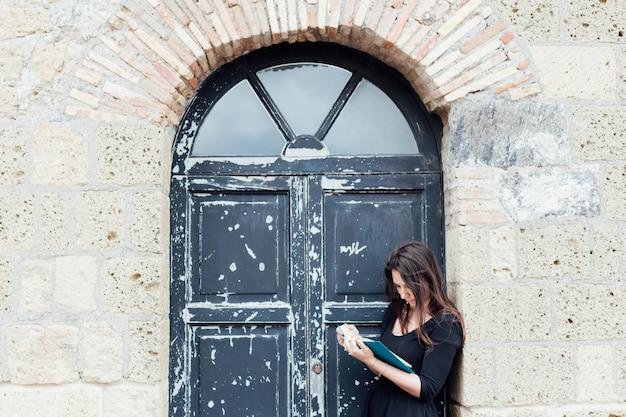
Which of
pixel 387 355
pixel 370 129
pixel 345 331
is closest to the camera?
pixel 387 355

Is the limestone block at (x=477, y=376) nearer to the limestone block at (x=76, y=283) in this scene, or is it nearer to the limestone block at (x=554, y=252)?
the limestone block at (x=554, y=252)

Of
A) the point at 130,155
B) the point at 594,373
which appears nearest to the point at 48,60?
the point at 130,155

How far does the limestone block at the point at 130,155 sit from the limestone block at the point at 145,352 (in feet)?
2.23

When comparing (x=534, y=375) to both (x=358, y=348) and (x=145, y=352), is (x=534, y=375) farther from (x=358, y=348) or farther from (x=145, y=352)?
(x=145, y=352)

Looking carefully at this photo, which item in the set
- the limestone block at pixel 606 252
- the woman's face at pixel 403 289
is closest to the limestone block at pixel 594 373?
the limestone block at pixel 606 252

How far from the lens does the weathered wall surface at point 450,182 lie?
Result: 3.32 metres

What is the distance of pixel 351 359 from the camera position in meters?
3.64

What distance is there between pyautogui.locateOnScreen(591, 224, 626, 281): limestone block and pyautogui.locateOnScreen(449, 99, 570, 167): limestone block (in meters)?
0.38

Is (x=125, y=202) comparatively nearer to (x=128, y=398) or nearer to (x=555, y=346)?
(x=128, y=398)

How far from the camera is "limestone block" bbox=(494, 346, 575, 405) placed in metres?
3.33

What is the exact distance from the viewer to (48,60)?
11.3ft

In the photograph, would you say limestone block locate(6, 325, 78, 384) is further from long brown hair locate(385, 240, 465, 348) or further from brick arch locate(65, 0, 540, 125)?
long brown hair locate(385, 240, 465, 348)

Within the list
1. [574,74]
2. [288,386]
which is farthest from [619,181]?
[288,386]

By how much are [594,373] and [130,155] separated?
2409 millimetres
